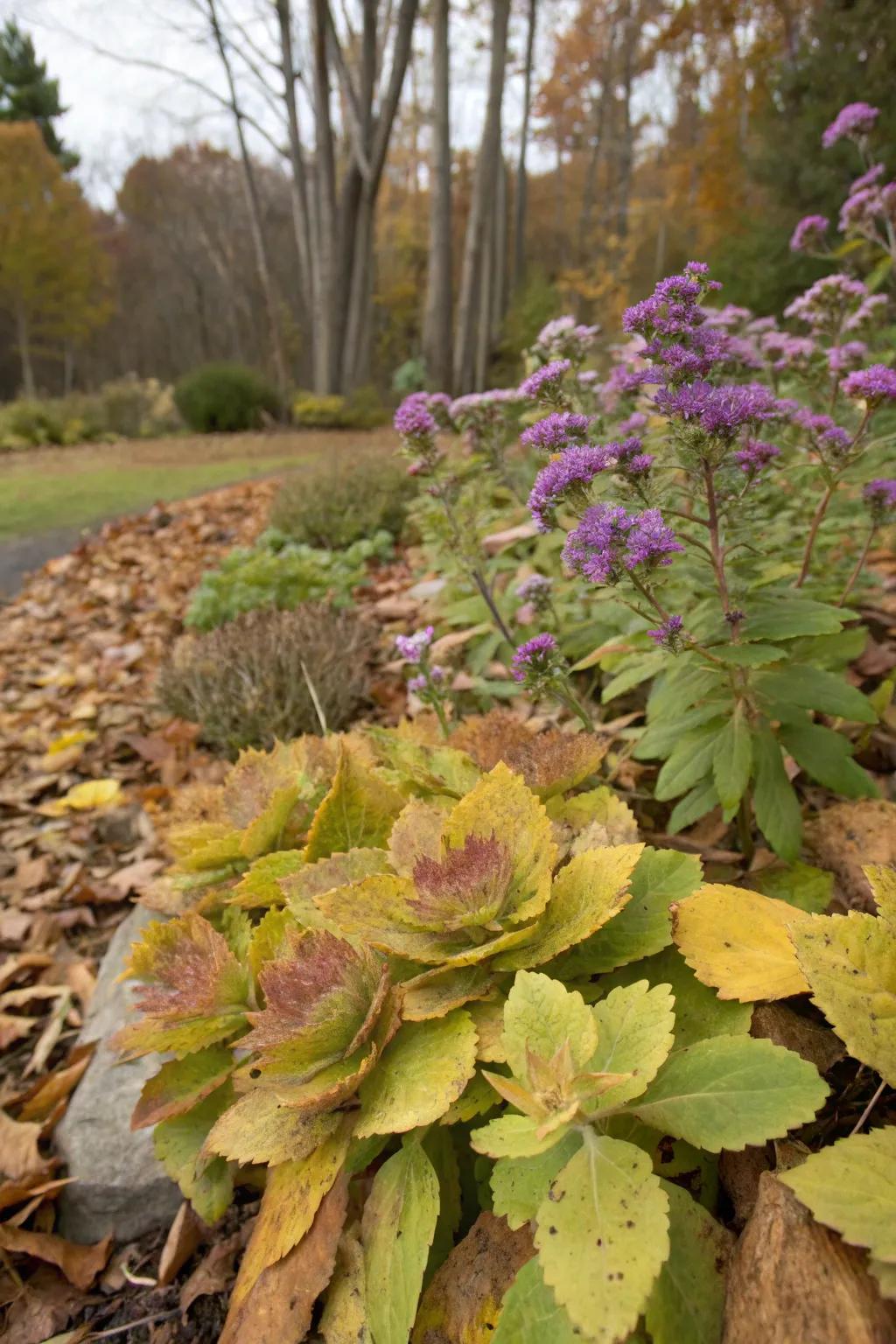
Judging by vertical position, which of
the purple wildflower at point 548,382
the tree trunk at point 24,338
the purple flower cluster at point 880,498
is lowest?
the purple flower cluster at point 880,498

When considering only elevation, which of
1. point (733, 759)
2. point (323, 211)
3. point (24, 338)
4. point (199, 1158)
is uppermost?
point (323, 211)

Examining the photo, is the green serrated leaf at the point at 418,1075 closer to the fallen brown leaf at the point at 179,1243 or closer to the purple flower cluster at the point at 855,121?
the fallen brown leaf at the point at 179,1243

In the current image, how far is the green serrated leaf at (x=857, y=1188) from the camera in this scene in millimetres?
686

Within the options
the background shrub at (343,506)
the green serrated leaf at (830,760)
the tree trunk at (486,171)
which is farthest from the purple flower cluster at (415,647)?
the tree trunk at (486,171)

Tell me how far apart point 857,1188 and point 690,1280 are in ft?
0.69

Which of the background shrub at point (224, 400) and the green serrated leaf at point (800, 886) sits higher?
the background shrub at point (224, 400)

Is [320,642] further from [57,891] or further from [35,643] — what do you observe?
[35,643]

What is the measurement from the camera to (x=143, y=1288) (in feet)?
4.33

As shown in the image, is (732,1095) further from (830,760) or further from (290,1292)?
(830,760)

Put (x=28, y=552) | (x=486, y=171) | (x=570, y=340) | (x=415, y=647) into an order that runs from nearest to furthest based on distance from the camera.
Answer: (x=415, y=647)
(x=570, y=340)
(x=28, y=552)
(x=486, y=171)

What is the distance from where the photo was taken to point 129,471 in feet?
32.6

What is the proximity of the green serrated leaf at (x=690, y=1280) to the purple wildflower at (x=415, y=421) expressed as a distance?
1.66 m

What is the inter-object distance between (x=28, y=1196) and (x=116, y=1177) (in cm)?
18

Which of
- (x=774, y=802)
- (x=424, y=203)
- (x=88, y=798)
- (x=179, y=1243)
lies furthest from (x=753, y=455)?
(x=424, y=203)
